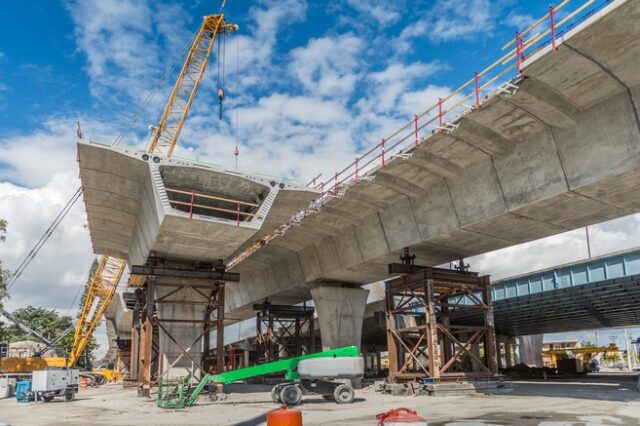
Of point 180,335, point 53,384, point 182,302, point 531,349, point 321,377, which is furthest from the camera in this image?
point 531,349

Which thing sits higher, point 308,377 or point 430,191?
point 430,191

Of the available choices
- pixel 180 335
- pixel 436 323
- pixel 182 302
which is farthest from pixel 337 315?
pixel 182 302

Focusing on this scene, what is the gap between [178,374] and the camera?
1035 inches

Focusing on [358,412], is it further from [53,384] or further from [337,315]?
[53,384]

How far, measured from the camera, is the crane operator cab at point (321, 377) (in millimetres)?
20453

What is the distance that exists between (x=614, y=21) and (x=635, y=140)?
3.83 m

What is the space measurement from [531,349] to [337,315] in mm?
47728

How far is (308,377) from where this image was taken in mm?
20797

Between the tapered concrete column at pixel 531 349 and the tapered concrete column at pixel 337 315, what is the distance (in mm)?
45779

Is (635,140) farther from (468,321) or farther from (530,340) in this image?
(530,340)

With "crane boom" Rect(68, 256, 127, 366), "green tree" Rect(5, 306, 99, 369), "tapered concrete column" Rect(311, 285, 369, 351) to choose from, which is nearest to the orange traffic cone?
"tapered concrete column" Rect(311, 285, 369, 351)

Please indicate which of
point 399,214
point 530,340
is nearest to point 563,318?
point 530,340

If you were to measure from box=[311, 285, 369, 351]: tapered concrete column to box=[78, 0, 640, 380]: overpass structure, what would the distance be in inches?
3.5

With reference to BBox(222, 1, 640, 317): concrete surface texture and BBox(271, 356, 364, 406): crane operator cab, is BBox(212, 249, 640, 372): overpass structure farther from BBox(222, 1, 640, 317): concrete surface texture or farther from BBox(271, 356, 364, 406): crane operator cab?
BBox(271, 356, 364, 406): crane operator cab
